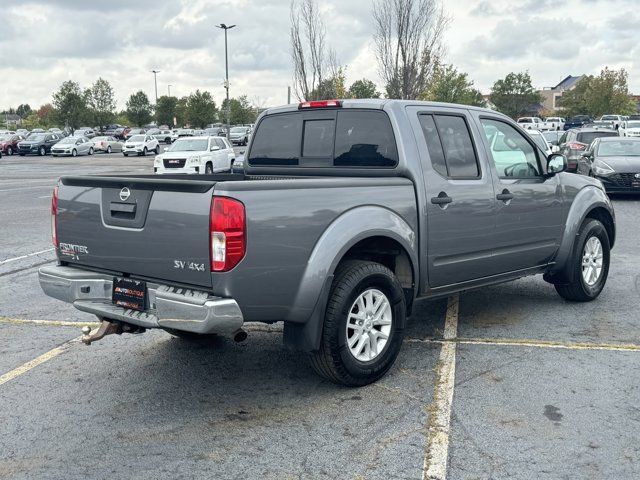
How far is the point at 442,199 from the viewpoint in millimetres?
5031

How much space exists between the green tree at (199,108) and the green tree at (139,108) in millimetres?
19305

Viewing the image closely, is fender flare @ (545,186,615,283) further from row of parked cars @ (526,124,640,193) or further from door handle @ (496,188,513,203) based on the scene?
row of parked cars @ (526,124,640,193)

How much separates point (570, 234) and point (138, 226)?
13.5 feet

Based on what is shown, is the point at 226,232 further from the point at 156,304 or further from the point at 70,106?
the point at 70,106

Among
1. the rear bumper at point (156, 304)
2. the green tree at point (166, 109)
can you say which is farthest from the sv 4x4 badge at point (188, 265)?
the green tree at point (166, 109)

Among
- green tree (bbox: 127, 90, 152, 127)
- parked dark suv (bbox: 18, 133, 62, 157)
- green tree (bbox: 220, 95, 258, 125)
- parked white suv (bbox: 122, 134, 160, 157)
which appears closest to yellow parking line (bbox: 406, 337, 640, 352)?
parked white suv (bbox: 122, 134, 160, 157)

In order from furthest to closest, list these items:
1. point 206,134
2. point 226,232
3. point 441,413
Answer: point 206,134, point 441,413, point 226,232

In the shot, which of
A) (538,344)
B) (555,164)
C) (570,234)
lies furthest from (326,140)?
(570,234)

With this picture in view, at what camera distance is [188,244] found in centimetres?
385

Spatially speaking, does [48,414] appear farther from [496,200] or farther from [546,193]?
[546,193]

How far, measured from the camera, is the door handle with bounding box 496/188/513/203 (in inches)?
219

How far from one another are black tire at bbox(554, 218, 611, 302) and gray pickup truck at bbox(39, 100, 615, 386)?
19cm

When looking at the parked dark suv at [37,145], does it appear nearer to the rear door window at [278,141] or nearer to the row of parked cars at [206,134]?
the row of parked cars at [206,134]

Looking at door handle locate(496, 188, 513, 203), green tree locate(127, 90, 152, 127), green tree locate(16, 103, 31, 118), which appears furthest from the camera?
green tree locate(16, 103, 31, 118)
